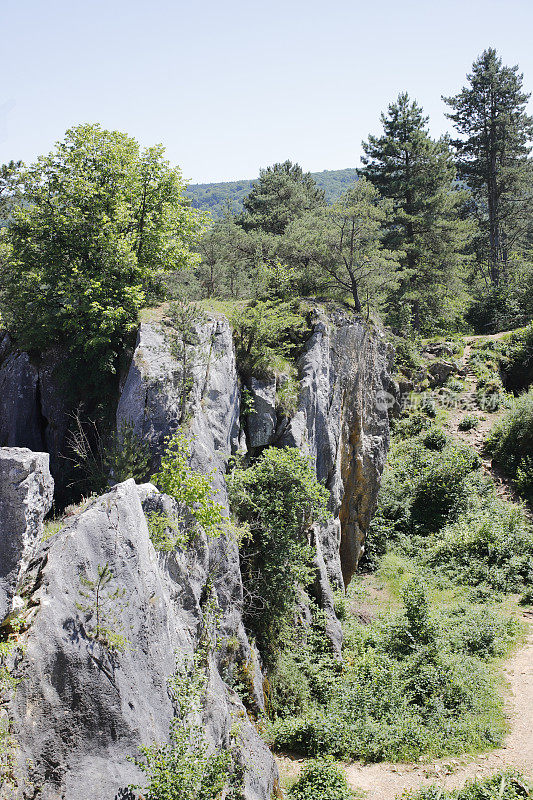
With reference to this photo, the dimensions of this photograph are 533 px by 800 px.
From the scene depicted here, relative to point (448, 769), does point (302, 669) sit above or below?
above

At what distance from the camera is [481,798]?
8.97m

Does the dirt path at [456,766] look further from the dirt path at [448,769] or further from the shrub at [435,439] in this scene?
the shrub at [435,439]

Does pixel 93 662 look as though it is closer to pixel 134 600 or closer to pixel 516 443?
pixel 134 600

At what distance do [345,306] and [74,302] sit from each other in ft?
36.6

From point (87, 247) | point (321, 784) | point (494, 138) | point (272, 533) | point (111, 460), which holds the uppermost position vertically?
point (494, 138)

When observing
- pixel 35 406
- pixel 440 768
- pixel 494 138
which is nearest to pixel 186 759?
pixel 440 768

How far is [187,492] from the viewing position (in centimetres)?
830

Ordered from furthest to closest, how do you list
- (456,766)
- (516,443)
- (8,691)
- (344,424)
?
(516,443), (344,424), (456,766), (8,691)

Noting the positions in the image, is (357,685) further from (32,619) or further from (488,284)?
(488,284)

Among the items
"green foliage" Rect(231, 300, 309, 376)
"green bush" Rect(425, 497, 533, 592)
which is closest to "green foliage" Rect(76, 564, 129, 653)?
"green foliage" Rect(231, 300, 309, 376)

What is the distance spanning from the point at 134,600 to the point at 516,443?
78.9 ft

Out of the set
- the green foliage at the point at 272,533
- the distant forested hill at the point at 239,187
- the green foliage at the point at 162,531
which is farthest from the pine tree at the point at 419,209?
the distant forested hill at the point at 239,187

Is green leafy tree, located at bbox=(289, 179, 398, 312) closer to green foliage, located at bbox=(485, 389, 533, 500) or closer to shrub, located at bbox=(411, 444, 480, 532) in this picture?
shrub, located at bbox=(411, 444, 480, 532)

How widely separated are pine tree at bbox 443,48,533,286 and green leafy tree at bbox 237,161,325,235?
540 inches
